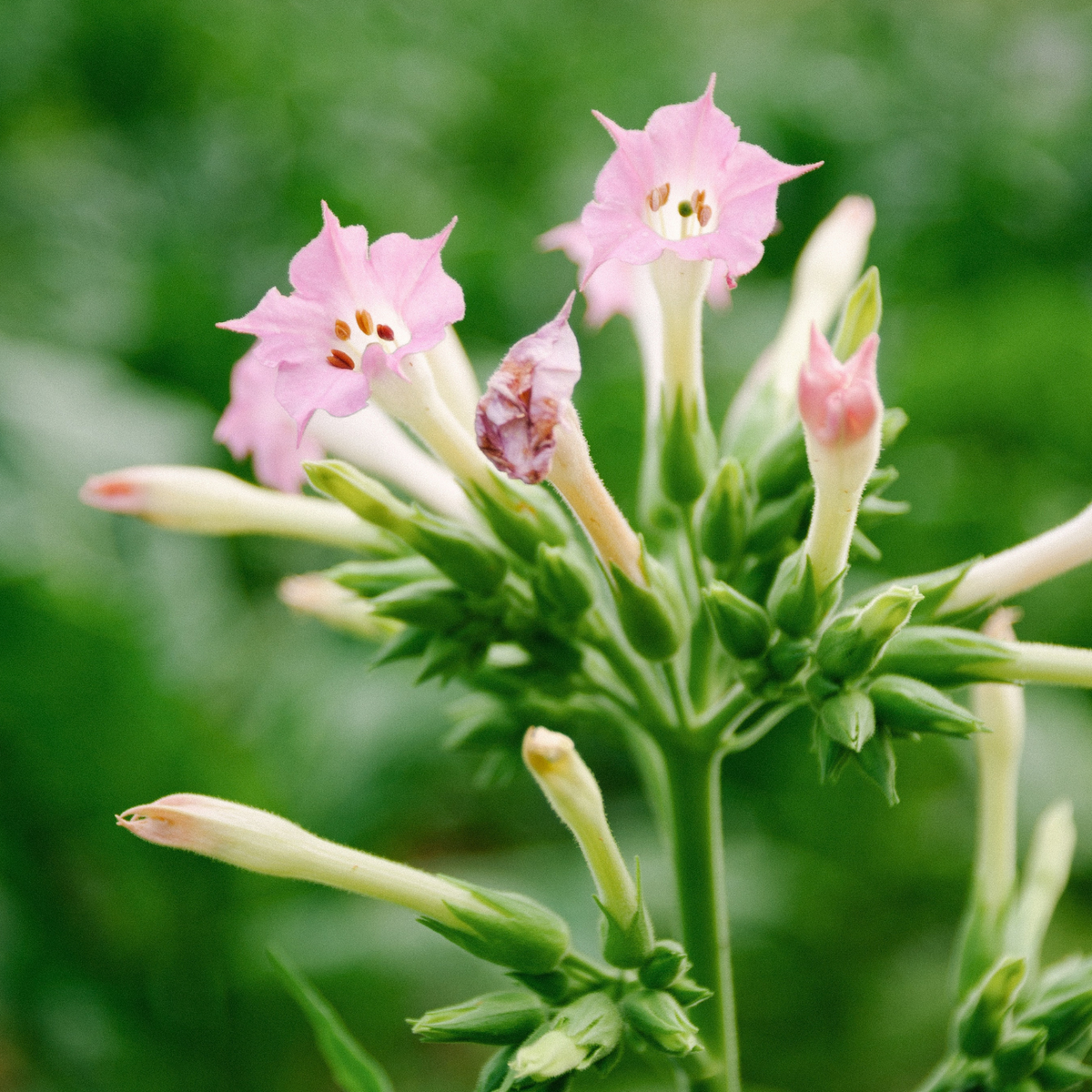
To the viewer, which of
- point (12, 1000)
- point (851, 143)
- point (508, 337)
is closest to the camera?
point (12, 1000)

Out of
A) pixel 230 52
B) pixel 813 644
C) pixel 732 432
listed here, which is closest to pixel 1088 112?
pixel 230 52

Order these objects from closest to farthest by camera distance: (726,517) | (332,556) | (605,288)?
1. (726,517)
2. (605,288)
3. (332,556)

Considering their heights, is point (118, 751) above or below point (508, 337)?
below

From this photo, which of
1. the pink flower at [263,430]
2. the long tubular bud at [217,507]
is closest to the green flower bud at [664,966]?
the long tubular bud at [217,507]

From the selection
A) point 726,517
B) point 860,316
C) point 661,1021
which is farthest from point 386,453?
point 661,1021

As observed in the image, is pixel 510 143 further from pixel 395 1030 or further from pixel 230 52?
pixel 395 1030

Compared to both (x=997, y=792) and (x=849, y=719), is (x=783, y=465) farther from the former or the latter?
(x=997, y=792)
